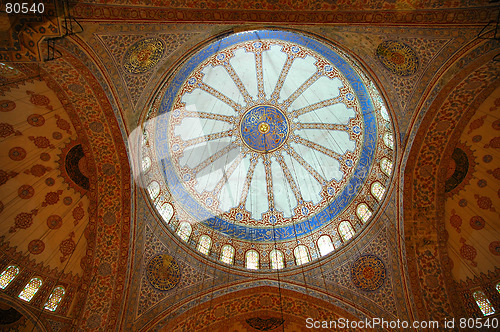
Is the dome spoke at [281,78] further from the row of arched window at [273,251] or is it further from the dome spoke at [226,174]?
the row of arched window at [273,251]

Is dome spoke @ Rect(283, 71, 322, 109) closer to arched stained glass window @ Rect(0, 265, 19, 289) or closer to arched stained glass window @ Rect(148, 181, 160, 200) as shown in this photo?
arched stained glass window @ Rect(148, 181, 160, 200)

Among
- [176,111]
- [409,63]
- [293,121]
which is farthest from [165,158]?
[409,63]

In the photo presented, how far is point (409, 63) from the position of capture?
6.95 metres

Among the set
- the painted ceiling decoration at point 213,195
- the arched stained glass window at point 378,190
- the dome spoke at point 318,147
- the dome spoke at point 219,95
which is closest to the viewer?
the painted ceiling decoration at point 213,195

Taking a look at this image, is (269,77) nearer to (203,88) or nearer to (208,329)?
(203,88)

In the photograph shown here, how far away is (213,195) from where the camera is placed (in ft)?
38.1

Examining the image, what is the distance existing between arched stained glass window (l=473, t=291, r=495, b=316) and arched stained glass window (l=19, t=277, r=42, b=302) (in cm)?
1063

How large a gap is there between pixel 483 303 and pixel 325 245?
4177 millimetres

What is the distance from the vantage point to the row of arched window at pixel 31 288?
7.22m

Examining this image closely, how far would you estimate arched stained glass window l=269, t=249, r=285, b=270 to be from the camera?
10.1m

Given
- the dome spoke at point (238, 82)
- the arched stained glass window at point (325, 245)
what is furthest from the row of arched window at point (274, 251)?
the dome spoke at point (238, 82)
